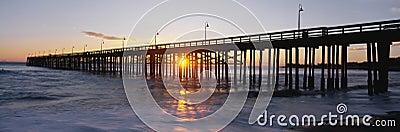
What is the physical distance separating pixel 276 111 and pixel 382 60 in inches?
311

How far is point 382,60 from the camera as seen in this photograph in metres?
18.4

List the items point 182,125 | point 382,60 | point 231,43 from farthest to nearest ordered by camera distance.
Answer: point 231,43, point 382,60, point 182,125

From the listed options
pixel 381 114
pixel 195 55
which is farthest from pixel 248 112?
pixel 195 55

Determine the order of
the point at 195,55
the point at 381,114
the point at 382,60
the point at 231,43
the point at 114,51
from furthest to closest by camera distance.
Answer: the point at 114,51 < the point at 195,55 < the point at 231,43 < the point at 382,60 < the point at 381,114

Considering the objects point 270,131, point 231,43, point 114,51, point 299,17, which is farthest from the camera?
point 114,51

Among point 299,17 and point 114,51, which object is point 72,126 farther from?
point 114,51

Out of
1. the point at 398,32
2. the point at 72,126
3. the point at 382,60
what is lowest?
the point at 72,126

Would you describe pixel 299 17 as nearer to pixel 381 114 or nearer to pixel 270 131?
pixel 381 114

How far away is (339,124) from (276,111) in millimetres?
3709

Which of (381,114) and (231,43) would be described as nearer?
(381,114)

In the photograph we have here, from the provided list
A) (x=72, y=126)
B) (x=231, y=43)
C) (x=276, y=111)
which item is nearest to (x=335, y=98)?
(x=276, y=111)

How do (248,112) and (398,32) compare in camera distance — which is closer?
(248,112)

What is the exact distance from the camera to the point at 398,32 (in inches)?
676

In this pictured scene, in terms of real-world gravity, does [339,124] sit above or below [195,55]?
below
